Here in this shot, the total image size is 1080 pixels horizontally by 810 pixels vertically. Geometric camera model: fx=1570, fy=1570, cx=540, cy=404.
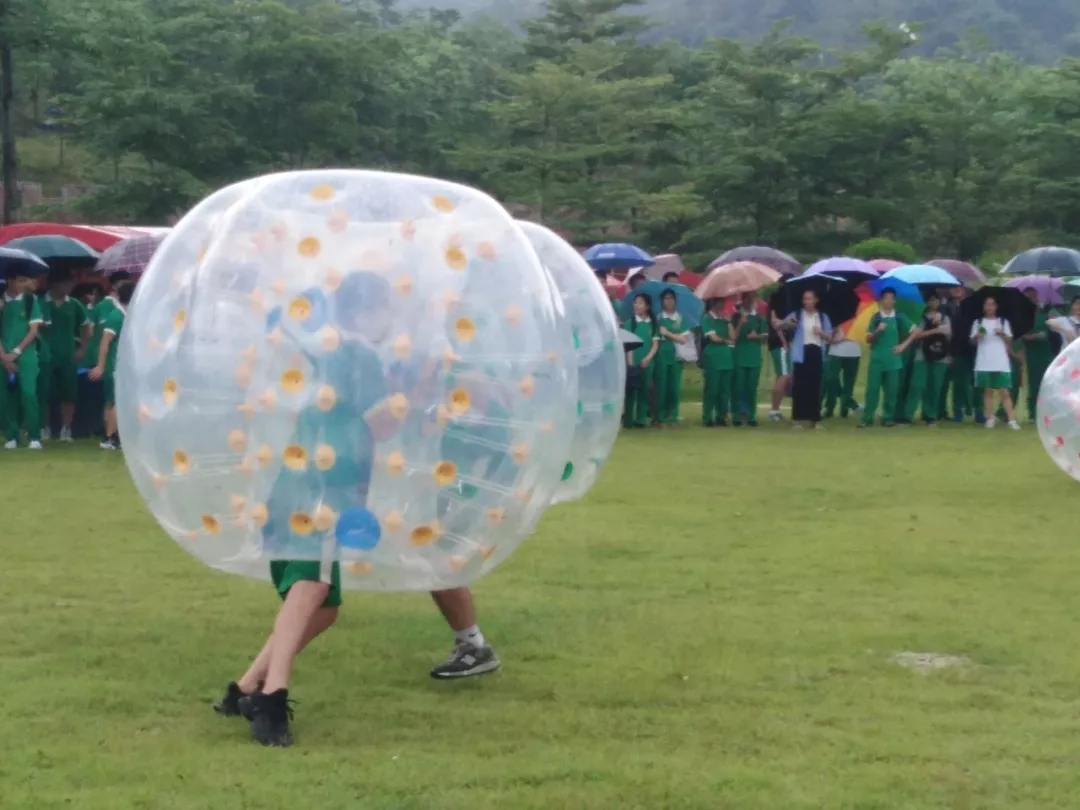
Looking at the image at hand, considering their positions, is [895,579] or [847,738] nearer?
[847,738]

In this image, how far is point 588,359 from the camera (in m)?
7.68

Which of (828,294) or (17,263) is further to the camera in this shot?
(828,294)

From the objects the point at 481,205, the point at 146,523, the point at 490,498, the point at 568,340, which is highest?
the point at 481,205

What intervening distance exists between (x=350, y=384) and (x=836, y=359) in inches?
532

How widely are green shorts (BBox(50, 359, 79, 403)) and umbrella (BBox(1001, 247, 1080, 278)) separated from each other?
12.8 meters

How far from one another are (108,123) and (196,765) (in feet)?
104

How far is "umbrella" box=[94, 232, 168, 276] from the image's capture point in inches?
634

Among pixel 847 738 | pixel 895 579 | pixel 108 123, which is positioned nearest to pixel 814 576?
pixel 895 579

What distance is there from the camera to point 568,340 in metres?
5.48

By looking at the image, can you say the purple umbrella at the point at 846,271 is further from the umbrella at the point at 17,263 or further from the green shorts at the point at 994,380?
the umbrella at the point at 17,263

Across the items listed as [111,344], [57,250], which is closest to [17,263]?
[111,344]

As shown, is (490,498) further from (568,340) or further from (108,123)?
(108,123)

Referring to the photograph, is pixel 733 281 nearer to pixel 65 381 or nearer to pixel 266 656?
pixel 65 381

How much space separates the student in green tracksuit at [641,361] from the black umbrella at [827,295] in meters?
1.66
